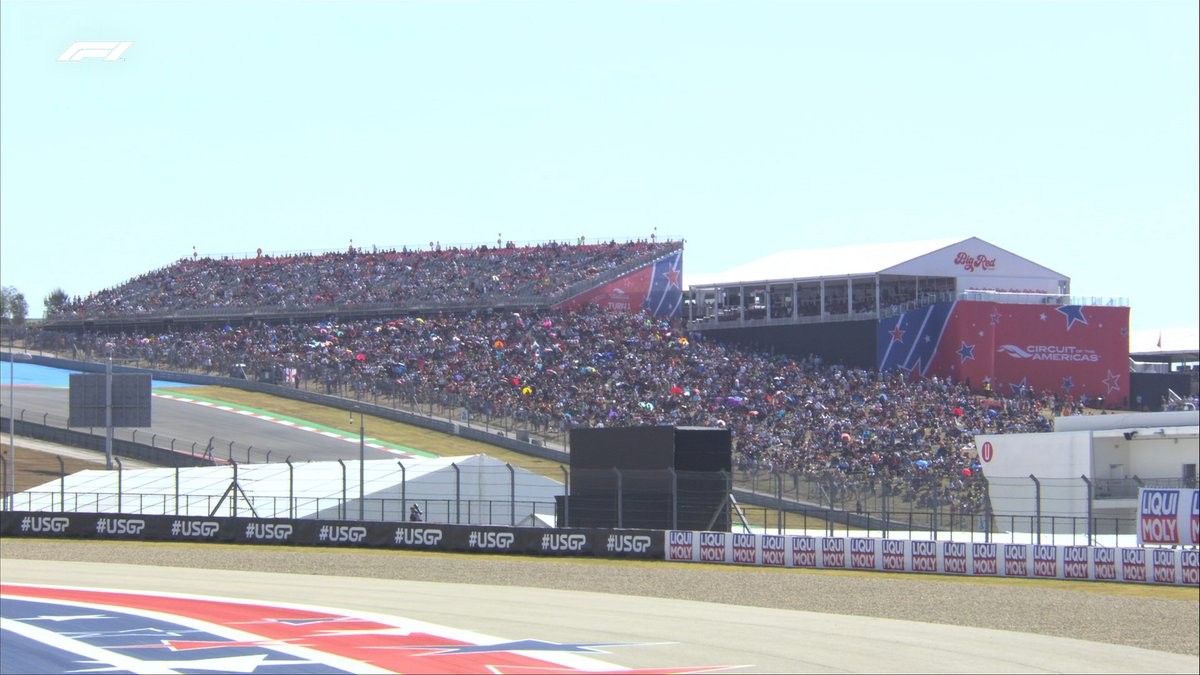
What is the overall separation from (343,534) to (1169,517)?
19486 millimetres

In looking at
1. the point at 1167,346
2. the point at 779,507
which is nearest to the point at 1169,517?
the point at 779,507

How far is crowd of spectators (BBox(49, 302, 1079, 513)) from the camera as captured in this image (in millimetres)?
52969

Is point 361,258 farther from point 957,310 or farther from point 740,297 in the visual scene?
point 957,310

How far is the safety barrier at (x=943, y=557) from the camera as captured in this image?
26719 mm

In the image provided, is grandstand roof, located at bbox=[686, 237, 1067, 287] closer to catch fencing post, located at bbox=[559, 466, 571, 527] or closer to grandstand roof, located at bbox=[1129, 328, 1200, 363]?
grandstand roof, located at bbox=[1129, 328, 1200, 363]

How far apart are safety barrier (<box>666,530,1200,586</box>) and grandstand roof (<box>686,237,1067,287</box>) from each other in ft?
125

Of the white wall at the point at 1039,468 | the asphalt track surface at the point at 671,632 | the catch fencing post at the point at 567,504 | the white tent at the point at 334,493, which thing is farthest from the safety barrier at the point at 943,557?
the white tent at the point at 334,493

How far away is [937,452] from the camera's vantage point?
5131 centimetres

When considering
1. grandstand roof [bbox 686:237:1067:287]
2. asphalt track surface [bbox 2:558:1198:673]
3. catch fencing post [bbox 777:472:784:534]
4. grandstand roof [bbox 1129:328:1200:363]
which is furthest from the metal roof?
asphalt track surface [bbox 2:558:1198:673]

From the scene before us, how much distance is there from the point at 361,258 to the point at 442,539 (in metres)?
50.3

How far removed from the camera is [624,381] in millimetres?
60500

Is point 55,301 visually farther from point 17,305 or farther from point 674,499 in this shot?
point 674,499

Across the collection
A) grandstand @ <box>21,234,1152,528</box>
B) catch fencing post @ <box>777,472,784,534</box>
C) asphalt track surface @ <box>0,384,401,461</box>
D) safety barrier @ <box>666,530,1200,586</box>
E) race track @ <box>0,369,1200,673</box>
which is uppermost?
grandstand @ <box>21,234,1152,528</box>

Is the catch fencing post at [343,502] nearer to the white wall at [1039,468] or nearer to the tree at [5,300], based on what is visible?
the white wall at [1039,468]
